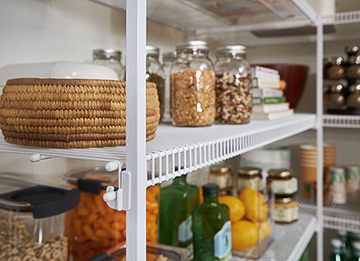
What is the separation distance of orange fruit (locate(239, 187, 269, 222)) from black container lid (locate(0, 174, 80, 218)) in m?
0.53

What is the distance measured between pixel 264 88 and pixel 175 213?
47 cm

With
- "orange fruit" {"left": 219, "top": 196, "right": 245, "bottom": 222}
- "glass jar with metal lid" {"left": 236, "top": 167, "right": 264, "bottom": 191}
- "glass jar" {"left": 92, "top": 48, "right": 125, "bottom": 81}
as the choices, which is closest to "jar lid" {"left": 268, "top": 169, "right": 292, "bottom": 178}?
"glass jar with metal lid" {"left": 236, "top": 167, "right": 264, "bottom": 191}

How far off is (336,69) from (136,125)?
134 centimetres

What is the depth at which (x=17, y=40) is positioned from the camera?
74 centimetres

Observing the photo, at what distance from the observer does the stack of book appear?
3.48ft

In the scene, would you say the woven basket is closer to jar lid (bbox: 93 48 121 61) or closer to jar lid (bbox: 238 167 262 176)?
jar lid (bbox: 93 48 121 61)

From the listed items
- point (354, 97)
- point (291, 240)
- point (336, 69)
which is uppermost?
point (336, 69)

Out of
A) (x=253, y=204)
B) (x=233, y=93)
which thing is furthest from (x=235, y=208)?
(x=233, y=93)

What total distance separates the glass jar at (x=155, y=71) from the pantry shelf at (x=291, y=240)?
1.51ft

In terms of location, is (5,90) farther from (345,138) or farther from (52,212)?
(345,138)

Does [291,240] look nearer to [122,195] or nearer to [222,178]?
[222,178]

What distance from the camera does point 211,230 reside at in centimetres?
81

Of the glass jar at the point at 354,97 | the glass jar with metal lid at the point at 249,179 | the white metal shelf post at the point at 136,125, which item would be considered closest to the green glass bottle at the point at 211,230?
the glass jar with metal lid at the point at 249,179

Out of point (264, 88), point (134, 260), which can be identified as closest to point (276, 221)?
point (264, 88)
